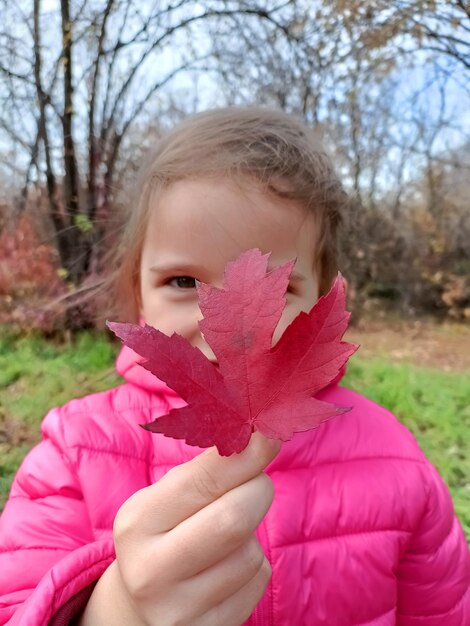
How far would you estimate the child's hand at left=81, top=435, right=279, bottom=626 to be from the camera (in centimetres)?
56

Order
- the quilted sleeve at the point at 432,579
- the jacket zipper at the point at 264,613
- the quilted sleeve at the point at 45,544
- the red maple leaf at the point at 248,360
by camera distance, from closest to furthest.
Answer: the red maple leaf at the point at 248,360 → the quilted sleeve at the point at 45,544 → the jacket zipper at the point at 264,613 → the quilted sleeve at the point at 432,579

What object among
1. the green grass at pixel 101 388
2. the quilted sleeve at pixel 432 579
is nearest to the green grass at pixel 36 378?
the green grass at pixel 101 388

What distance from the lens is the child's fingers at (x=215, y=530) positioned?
56 centimetres

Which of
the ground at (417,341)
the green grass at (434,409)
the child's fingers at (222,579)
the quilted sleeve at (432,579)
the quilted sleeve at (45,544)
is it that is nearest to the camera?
the child's fingers at (222,579)

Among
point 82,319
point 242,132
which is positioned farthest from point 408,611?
point 82,319

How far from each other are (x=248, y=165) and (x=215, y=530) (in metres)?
0.80

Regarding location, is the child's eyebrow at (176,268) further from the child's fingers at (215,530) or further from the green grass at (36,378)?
the green grass at (36,378)

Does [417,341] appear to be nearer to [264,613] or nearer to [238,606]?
[264,613]

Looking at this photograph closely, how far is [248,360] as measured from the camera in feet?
1.63

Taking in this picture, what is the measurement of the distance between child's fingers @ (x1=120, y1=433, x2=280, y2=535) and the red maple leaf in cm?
4

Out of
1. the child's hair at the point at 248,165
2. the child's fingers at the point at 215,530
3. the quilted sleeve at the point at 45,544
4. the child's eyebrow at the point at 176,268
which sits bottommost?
the quilted sleeve at the point at 45,544

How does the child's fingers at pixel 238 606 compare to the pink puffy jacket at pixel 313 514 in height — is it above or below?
above

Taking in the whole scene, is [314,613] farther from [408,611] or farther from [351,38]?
[351,38]

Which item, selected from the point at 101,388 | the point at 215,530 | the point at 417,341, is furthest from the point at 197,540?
the point at 417,341
